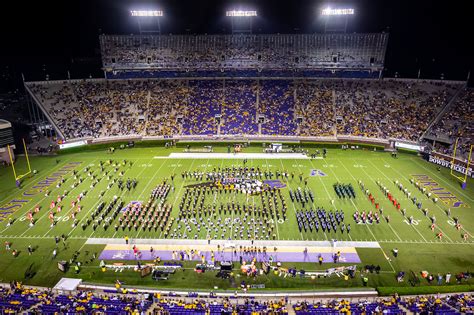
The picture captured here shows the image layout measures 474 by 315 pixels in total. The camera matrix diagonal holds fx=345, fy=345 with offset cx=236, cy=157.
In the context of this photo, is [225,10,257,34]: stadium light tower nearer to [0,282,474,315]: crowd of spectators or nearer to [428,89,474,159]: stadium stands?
[428,89,474,159]: stadium stands

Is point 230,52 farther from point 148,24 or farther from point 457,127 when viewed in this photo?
point 457,127

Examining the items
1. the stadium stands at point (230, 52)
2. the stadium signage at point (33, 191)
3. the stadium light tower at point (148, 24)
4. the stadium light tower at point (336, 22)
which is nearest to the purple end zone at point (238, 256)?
the stadium signage at point (33, 191)

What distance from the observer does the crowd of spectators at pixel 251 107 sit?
50.9 meters

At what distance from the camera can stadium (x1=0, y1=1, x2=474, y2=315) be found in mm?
20203

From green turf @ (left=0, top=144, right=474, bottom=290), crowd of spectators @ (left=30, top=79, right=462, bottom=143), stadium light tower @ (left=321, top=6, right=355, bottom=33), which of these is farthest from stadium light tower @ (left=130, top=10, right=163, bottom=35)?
stadium light tower @ (left=321, top=6, right=355, bottom=33)

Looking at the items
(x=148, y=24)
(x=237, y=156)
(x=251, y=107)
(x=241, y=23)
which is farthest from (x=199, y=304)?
(x=148, y=24)

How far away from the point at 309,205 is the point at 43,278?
20686 mm

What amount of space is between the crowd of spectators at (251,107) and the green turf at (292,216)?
6.40 m

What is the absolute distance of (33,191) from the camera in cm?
3431

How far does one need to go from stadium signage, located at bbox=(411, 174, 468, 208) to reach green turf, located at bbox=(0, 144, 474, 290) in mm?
634

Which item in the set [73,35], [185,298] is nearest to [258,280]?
[185,298]

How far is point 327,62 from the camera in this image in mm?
60219

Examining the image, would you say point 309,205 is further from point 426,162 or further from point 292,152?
point 426,162

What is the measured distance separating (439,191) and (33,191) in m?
39.9
